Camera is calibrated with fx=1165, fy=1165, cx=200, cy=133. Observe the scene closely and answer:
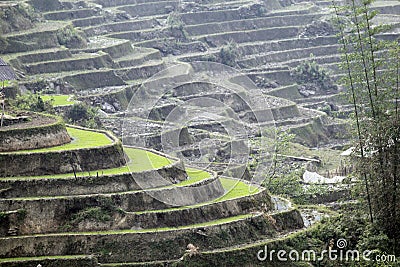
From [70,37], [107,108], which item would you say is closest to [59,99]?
[107,108]

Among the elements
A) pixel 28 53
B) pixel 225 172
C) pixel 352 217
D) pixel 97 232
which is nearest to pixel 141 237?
pixel 97 232

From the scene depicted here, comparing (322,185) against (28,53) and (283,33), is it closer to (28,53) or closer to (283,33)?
(28,53)

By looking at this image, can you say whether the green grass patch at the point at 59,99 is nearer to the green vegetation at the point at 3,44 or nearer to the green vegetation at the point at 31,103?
the green vegetation at the point at 31,103

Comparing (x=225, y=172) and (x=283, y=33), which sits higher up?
(x=225, y=172)

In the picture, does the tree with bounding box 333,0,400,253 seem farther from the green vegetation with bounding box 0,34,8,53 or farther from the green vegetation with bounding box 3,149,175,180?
the green vegetation with bounding box 0,34,8,53

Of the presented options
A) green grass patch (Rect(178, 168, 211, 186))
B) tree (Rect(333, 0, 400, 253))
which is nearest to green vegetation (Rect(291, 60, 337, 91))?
green grass patch (Rect(178, 168, 211, 186))

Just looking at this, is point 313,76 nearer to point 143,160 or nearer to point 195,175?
point 143,160

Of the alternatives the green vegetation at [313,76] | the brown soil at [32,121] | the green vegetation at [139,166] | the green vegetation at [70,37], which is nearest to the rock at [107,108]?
the green vegetation at [70,37]
